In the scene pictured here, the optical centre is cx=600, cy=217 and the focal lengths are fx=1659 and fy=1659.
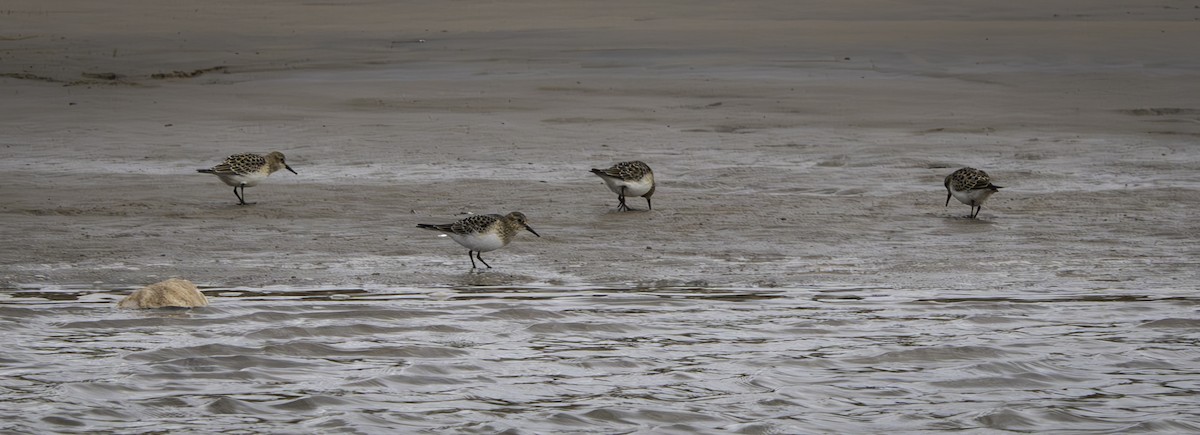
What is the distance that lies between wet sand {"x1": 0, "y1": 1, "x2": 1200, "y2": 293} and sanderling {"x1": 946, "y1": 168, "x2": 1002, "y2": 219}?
8.0 inches

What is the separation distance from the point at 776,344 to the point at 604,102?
12.7 meters

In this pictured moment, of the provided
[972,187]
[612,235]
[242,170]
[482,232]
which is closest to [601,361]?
[482,232]

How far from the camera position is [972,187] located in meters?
13.5

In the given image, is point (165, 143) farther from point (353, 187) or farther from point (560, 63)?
point (560, 63)

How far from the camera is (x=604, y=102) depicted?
21.4m

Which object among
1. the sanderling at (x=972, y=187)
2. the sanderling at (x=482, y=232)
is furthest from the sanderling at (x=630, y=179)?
the sanderling at (x=972, y=187)

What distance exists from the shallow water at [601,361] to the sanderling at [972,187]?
307cm

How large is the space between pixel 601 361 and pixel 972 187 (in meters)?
5.86

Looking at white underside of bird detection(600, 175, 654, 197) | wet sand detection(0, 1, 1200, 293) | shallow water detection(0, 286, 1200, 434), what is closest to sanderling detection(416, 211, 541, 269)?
wet sand detection(0, 1, 1200, 293)

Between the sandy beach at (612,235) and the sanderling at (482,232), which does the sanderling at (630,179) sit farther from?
the sanderling at (482,232)

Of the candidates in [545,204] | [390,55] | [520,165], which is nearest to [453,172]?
[520,165]

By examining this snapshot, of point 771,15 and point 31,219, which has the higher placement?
point 771,15

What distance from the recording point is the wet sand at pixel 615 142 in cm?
1186

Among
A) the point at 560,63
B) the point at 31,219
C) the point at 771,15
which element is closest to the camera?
the point at 31,219
